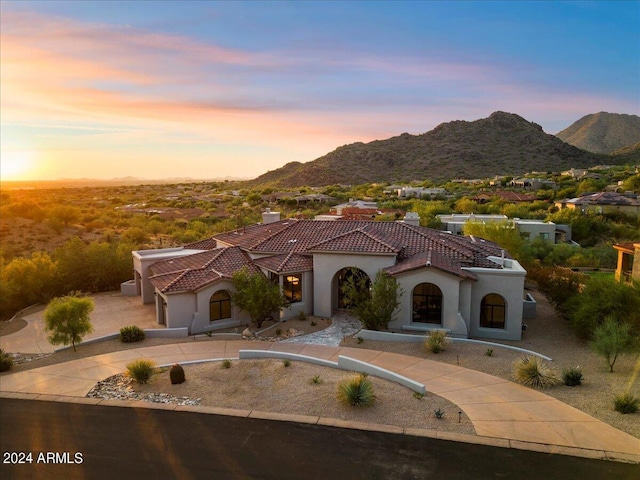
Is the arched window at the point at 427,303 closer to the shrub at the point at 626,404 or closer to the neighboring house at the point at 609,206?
the shrub at the point at 626,404

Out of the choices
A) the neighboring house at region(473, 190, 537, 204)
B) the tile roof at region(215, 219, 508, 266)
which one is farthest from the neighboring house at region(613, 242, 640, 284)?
the neighboring house at region(473, 190, 537, 204)

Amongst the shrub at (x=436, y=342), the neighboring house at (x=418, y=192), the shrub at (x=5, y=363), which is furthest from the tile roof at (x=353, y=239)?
the neighboring house at (x=418, y=192)

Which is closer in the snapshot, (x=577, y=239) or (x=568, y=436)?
(x=568, y=436)

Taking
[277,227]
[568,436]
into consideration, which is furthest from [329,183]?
[568,436]

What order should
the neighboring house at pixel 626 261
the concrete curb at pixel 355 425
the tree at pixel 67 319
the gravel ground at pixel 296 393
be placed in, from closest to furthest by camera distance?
the concrete curb at pixel 355 425
the gravel ground at pixel 296 393
the tree at pixel 67 319
the neighboring house at pixel 626 261

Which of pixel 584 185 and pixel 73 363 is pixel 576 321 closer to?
pixel 73 363

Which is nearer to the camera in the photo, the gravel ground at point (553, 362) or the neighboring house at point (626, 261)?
the gravel ground at point (553, 362)

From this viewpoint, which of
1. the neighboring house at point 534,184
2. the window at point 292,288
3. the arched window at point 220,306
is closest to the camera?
the arched window at point 220,306
